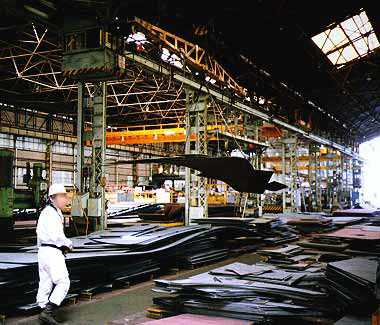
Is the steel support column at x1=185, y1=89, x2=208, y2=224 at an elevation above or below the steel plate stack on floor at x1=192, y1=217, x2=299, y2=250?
above

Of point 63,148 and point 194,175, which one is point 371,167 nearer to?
point 63,148

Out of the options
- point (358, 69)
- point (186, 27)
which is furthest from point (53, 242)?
point (358, 69)

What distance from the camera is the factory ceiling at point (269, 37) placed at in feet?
31.1

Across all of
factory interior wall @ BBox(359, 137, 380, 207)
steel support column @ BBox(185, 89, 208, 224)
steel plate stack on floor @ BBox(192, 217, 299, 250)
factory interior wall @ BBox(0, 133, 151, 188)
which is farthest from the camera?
factory interior wall @ BBox(359, 137, 380, 207)

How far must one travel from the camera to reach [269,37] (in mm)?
15422

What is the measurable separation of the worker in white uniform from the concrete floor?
0.44m

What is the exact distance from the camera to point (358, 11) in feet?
54.0

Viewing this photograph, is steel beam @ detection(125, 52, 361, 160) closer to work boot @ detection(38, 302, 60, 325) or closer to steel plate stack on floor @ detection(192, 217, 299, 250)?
steel plate stack on floor @ detection(192, 217, 299, 250)

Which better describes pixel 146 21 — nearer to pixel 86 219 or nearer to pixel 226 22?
pixel 226 22

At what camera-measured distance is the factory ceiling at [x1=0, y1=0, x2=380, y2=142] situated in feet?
31.1

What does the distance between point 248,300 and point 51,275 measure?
8.52 ft

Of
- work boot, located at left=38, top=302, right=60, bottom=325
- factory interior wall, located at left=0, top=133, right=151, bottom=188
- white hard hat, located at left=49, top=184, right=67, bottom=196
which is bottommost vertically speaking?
work boot, located at left=38, top=302, right=60, bottom=325

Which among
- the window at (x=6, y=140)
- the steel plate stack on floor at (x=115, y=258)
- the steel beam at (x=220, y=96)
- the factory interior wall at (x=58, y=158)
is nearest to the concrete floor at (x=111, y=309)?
the steel plate stack on floor at (x=115, y=258)

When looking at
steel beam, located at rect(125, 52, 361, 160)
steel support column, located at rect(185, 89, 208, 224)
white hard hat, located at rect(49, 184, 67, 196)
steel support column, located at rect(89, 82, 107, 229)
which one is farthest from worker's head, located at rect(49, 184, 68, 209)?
steel support column, located at rect(185, 89, 208, 224)
